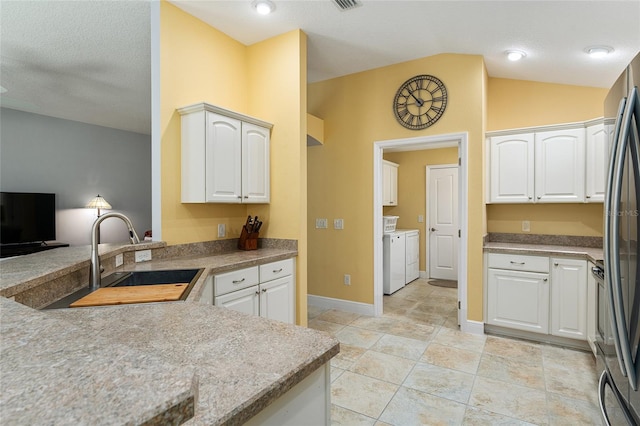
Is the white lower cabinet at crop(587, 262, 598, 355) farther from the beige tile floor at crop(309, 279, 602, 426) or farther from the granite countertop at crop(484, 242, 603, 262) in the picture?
the beige tile floor at crop(309, 279, 602, 426)

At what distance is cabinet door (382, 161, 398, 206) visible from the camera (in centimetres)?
562

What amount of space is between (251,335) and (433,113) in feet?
10.9

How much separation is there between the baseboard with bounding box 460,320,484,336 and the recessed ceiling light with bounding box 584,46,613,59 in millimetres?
2626

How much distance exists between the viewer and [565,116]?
3.61 meters

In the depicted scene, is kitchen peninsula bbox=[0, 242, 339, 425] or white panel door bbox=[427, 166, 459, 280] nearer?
kitchen peninsula bbox=[0, 242, 339, 425]

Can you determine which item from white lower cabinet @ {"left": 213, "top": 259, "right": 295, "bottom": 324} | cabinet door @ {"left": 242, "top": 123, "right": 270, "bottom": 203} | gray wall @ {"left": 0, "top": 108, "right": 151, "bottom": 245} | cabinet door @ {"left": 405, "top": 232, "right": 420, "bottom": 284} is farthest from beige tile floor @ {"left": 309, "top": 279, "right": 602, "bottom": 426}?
gray wall @ {"left": 0, "top": 108, "right": 151, "bottom": 245}

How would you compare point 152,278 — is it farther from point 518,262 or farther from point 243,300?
point 518,262

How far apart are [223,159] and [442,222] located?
14.7 ft

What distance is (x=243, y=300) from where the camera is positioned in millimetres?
2551

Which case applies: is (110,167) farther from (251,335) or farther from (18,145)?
(251,335)

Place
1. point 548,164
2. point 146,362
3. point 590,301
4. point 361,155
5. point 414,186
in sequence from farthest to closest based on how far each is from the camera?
point 414,186 → point 361,155 → point 548,164 → point 590,301 → point 146,362

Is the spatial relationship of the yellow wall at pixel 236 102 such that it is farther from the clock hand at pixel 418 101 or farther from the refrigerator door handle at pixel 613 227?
the refrigerator door handle at pixel 613 227

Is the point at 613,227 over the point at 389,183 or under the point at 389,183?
under

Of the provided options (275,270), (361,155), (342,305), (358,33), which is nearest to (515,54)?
(358,33)
